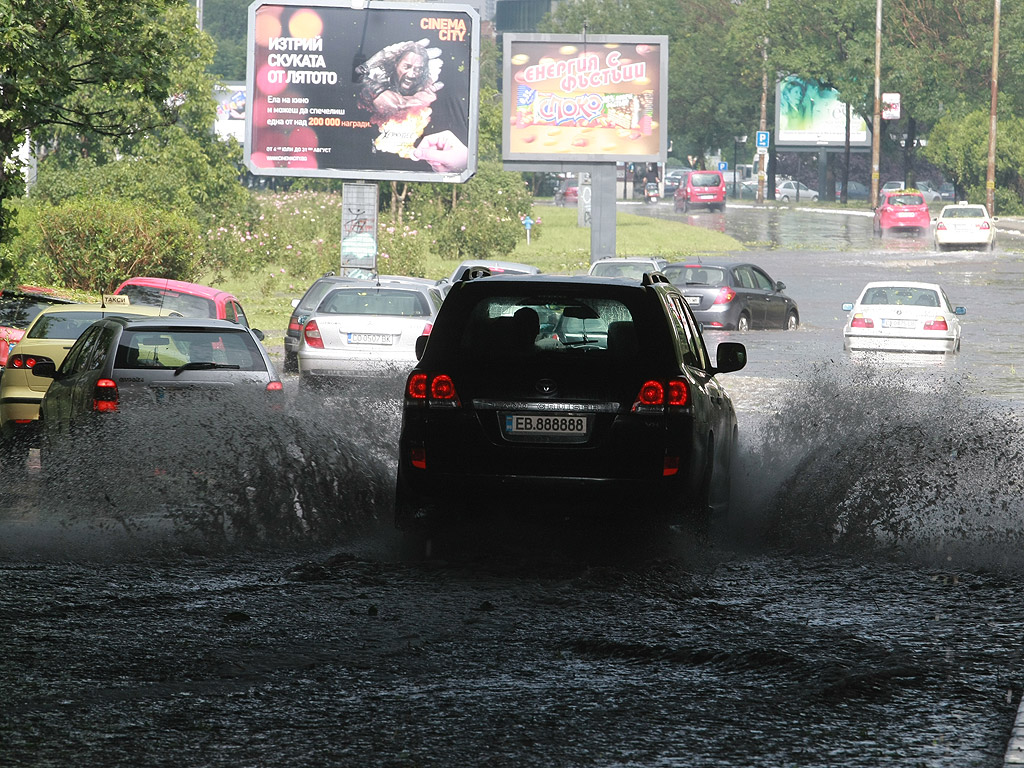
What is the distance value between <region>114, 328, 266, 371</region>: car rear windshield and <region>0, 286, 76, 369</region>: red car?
5.83 meters

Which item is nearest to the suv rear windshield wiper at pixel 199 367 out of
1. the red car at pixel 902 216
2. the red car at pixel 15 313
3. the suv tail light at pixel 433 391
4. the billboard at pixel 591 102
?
the suv tail light at pixel 433 391

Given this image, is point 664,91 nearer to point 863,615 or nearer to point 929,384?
point 929,384

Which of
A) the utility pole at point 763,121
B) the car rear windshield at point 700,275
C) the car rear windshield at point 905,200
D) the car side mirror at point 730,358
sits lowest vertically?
the car side mirror at point 730,358

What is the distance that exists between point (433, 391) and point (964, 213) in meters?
49.4

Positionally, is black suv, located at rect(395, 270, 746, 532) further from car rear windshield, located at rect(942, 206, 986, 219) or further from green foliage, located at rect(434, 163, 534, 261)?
car rear windshield, located at rect(942, 206, 986, 219)

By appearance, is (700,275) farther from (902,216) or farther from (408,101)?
(902,216)

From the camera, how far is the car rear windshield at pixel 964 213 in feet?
178

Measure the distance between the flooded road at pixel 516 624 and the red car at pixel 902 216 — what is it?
1929 inches

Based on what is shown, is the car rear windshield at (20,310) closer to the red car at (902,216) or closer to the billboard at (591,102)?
the billboard at (591,102)

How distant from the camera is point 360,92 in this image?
34.4 metres

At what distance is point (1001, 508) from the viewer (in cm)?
1045

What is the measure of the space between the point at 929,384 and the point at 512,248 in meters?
30.7

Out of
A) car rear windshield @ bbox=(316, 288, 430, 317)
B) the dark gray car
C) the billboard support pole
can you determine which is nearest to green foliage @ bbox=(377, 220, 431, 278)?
the billboard support pole

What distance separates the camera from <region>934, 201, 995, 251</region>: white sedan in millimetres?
53875
